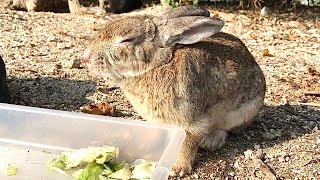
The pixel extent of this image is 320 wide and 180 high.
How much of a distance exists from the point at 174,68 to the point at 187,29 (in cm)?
23

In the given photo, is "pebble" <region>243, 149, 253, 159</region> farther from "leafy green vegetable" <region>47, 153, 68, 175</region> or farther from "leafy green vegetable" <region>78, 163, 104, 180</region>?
"leafy green vegetable" <region>47, 153, 68, 175</region>

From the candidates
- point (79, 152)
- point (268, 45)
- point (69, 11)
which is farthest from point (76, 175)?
point (69, 11)

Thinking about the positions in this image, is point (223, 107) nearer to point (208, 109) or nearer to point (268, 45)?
point (208, 109)

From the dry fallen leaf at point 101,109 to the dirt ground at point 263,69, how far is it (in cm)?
8

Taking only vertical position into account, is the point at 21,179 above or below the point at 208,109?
below

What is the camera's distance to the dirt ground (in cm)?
347

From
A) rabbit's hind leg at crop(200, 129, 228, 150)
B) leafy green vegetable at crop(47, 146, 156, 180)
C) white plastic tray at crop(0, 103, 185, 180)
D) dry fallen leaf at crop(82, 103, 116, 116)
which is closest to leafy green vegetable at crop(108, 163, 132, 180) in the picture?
leafy green vegetable at crop(47, 146, 156, 180)

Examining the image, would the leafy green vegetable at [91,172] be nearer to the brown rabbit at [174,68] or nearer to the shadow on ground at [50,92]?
the brown rabbit at [174,68]

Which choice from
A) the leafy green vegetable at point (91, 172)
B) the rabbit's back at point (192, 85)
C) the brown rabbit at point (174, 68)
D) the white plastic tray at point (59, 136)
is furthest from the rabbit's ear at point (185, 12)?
the leafy green vegetable at point (91, 172)

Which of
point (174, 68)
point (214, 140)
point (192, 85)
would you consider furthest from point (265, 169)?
point (174, 68)

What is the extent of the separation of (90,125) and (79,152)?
17 centimetres

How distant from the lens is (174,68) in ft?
10.6

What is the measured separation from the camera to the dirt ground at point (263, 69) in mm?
3473

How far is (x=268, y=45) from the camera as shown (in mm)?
6172
